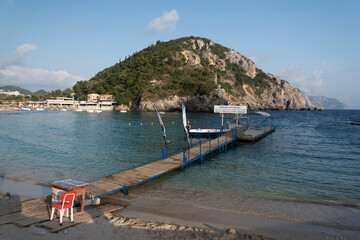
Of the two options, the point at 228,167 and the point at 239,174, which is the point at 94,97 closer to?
the point at 228,167

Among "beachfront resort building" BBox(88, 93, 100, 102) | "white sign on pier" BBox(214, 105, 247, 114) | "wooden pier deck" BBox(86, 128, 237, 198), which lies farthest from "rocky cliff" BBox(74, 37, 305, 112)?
"wooden pier deck" BBox(86, 128, 237, 198)

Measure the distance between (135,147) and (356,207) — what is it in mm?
25216

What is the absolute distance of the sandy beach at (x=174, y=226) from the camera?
29.8ft

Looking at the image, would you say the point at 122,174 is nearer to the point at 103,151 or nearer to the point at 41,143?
the point at 103,151

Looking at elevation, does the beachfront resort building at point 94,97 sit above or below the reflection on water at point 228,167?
above

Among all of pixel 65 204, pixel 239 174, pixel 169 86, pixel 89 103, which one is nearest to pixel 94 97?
pixel 89 103

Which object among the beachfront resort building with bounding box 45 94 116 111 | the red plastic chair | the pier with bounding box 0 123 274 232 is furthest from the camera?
the beachfront resort building with bounding box 45 94 116 111

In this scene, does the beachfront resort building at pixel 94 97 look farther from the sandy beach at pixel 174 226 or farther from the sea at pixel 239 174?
the sandy beach at pixel 174 226

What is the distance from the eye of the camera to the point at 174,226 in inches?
395

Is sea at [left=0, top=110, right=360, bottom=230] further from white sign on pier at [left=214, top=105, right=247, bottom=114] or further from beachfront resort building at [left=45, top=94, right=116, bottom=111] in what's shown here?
beachfront resort building at [left=45, top=94, right=116, bottom=111]

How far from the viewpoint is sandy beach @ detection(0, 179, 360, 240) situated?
9.09 meters

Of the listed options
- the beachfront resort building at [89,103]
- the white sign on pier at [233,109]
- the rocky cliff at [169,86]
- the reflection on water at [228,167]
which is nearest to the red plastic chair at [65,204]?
the reflection on water at [228,167]

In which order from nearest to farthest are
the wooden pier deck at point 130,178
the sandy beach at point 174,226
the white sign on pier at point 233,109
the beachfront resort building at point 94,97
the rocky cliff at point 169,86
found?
the sandy beach at point 174,226 → the wooden pier deck at point 130,178 → the white sign on pier at point 233,109 → the rocky cliff at point 169,86 → the beachfront resort building at point 94,97

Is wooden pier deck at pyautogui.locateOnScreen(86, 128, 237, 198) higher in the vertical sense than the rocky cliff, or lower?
lower
